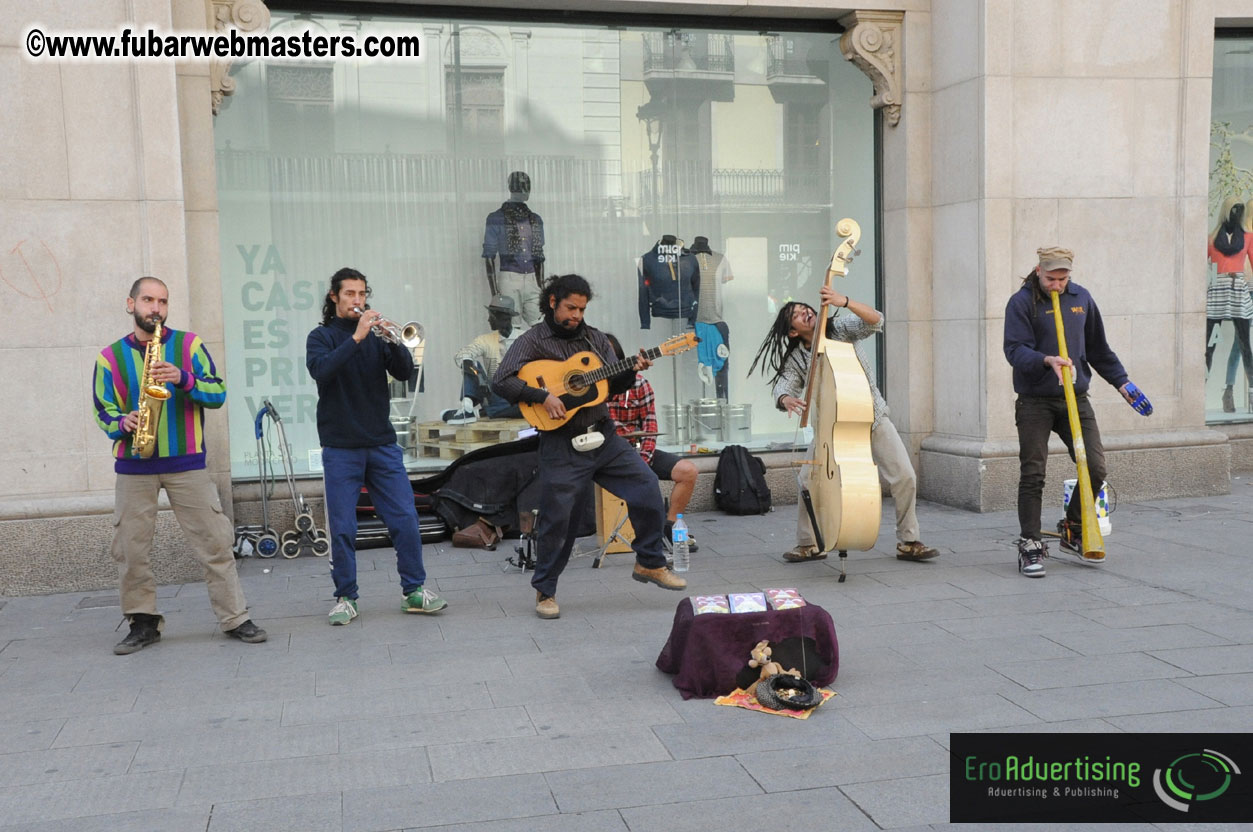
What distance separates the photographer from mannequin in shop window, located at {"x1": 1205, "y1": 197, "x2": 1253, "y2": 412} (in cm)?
1137

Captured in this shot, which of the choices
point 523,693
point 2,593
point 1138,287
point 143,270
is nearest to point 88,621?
point 2,593

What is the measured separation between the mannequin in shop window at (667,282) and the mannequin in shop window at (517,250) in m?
0.95

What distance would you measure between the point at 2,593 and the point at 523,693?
4.16 metres

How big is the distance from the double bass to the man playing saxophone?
3.29 metres

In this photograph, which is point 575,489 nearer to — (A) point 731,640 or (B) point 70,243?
(A) point 731,640

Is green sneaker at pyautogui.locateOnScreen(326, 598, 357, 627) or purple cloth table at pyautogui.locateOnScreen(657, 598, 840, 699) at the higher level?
purple cloth table at pyautogui.locateOnScreen(657, 598, 840, 699)

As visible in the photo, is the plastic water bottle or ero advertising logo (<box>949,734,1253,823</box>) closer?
ero advertising logo (<box>949,734,1253,823</box>)

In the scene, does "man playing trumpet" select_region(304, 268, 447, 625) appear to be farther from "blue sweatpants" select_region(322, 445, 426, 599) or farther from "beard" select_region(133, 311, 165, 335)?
"beard" select_region(133, 311, 165, 335)

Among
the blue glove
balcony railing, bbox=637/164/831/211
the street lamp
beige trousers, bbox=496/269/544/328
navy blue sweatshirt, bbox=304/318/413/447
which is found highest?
Result: the street lamp

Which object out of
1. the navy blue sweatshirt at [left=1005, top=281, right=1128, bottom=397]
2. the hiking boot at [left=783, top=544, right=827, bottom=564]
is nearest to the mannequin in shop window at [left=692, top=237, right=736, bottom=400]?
the hiking boot at [left=783, top=544, right=827, bottom=564]

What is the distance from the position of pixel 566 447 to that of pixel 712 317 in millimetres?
4231

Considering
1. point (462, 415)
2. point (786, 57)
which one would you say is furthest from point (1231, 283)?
point (462, 415)

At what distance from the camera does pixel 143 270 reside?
7699 mm

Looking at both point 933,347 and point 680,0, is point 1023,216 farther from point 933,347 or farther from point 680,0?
point 680,0
